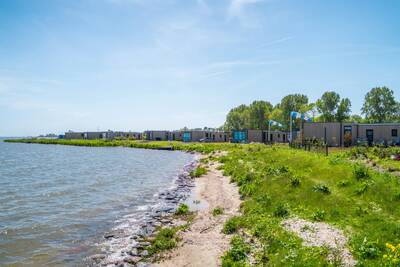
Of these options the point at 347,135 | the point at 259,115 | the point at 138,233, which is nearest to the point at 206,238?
the point at 138,233

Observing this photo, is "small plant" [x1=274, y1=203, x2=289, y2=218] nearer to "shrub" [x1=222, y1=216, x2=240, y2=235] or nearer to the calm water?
"shrub" [x1=222, y1=216, x2=240, y2=235]

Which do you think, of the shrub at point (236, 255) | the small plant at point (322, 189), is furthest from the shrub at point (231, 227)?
the small plant at point (322, 189)

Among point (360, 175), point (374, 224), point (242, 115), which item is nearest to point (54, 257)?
point (374, 224)

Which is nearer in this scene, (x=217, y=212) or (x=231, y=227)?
(x=231, y=227)

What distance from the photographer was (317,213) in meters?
12.6

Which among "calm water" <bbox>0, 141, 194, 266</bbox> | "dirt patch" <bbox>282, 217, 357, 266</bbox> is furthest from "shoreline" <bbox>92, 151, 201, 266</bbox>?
"dirt patch" <bbox>282, 217, 357, 266</bbox>

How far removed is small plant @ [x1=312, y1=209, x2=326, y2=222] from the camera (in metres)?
12.2

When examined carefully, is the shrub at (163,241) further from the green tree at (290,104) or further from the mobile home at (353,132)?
the green tree at (290,104)

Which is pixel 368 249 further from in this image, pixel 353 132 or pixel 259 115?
pixel 259 115

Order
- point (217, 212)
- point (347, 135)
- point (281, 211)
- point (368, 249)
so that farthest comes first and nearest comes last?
point (347, 135) → point (217, 212) → point (281, 211) → point (368, 249)

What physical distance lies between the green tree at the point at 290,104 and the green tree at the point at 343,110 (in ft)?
36.9

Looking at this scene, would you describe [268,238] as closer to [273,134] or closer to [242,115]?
[273,134]

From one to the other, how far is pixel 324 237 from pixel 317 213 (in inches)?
96.2

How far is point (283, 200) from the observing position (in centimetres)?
1535
